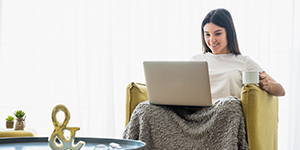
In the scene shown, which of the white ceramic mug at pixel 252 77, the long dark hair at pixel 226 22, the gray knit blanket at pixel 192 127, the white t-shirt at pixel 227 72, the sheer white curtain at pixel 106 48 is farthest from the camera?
the sheer white curtain at pixel 106 48

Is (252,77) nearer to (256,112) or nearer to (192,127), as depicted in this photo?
Result: (256,112)

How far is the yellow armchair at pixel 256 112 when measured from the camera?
69.8 inches

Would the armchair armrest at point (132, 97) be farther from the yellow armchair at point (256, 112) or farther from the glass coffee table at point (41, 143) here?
the glass coffee table at point (41, 143)

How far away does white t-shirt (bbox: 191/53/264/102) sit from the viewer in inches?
88.6

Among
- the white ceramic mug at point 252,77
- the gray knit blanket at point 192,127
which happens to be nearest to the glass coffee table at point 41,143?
the gray knit blanket at point 192,127

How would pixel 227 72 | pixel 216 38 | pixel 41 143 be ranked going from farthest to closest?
pixel 216 38, pixel 227 72, pixel 41 143

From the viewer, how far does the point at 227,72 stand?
2.29m

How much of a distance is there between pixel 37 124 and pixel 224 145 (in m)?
2.14

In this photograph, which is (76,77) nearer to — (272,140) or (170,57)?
(170,57)

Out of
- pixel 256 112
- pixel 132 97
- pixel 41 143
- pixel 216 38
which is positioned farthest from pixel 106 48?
pixel 41 143

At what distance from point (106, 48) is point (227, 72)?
133 cm

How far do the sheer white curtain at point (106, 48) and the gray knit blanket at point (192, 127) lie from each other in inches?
53.8

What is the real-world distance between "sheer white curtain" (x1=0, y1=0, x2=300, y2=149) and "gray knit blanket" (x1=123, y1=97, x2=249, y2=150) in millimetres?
1366

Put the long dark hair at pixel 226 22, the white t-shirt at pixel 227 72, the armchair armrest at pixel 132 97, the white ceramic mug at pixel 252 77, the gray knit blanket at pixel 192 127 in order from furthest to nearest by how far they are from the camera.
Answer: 1. the long dark hair at pixel 226 22
2. the white t-shirt at pixel 227 72
3. the armchair armrest at pixel 132 97
4. the white ceramic mug at pixel 252 77
5. the gray knit blanket at pixel 192 127
